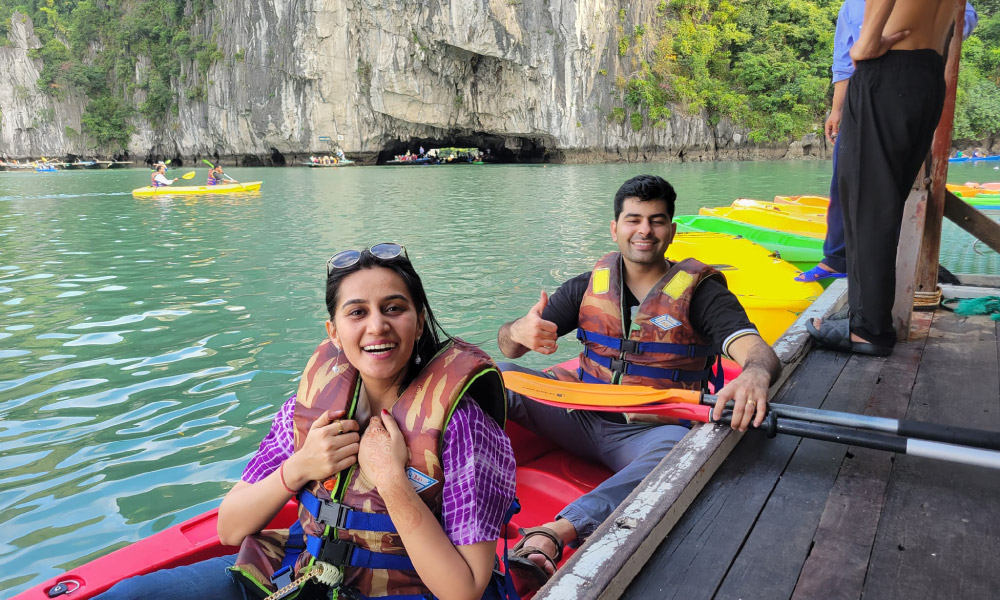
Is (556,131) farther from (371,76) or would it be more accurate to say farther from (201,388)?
(201,388)

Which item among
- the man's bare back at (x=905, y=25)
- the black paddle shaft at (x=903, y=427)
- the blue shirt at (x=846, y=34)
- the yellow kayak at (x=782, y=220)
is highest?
the blue shirt at (x=846, y=34)

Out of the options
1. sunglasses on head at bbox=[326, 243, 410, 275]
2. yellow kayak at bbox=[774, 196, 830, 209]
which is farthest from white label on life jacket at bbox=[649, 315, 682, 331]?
yellow kayak at bbox=[774, 196, 830, 209]

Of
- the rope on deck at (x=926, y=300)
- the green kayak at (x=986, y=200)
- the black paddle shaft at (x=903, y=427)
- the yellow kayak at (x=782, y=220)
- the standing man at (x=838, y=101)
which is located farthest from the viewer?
the green kayak at (x=986, y=200)

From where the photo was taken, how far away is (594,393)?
208 cm

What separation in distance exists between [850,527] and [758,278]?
10.5 feet

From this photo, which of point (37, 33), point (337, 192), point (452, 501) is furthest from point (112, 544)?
point (37, 33)

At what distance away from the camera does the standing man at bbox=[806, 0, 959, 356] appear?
6.64ft

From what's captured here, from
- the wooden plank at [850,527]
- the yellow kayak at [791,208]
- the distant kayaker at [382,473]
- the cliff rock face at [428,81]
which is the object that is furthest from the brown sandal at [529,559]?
the cliff rock face at [428,81]

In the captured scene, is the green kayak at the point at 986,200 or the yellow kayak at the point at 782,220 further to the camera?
the green kayak at the point at 986,200

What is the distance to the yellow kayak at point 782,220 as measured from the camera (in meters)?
6.13

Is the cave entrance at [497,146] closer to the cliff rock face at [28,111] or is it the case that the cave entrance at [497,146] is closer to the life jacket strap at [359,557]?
the cliff rock face at [28,111]

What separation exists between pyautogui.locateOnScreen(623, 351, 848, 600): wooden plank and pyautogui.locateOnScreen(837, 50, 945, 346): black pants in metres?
0.83

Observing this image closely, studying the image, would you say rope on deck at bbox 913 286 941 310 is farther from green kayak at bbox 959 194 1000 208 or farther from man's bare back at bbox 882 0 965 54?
green kayak at bbox 959 194 1000 208

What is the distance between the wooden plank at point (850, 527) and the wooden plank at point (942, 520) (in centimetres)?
2
